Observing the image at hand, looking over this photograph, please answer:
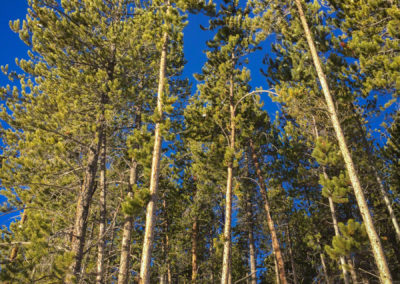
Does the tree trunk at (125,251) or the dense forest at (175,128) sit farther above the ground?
the dense forest at (175,128)

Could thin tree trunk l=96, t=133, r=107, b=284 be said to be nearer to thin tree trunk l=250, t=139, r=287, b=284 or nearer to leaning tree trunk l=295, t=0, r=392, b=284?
leaning tree trunk l=295, t=0, r=392, b=284

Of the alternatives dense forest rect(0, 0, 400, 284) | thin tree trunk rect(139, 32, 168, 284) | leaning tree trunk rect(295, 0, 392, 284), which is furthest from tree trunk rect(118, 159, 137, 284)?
leaning tree trunk rect(295, 0, 392, 284)

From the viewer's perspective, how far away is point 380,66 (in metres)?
8.58

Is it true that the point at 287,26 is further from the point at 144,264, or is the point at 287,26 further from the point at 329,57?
the point at 144,264

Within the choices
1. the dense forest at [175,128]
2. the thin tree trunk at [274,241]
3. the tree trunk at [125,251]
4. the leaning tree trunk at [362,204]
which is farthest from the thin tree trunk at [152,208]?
the thin tree trunk at [274,241]

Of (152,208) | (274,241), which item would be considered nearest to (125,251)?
(152,208)

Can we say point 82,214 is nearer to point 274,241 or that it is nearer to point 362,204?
point 362,204

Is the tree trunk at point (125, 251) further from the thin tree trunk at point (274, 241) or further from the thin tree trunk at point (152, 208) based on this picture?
the thin tree trunk at point (274, 241)

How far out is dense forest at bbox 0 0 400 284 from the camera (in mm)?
6418

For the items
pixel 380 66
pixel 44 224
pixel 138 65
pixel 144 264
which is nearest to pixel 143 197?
pixel 144 264

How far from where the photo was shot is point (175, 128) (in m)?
10.3

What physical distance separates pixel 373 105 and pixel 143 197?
979cm

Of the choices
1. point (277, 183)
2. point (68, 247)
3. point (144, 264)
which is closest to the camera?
point (144, 264)

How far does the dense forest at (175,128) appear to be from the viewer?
21.1ft
